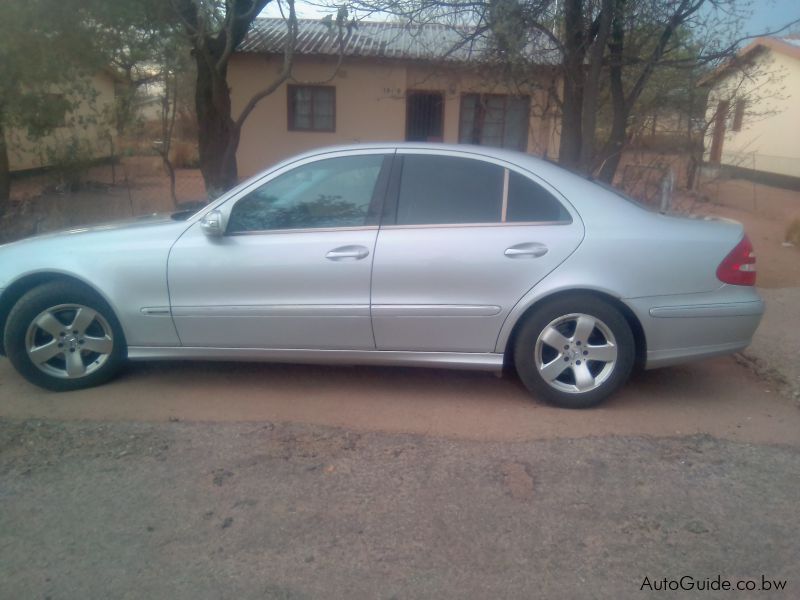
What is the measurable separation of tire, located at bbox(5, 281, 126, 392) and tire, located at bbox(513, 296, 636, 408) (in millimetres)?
2753

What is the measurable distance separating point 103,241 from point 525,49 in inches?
192

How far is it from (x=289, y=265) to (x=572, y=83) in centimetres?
442

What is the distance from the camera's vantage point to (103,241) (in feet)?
16.4

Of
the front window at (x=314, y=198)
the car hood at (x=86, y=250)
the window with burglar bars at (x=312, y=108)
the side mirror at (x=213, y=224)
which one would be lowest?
the car hood at (x=86, y=250)

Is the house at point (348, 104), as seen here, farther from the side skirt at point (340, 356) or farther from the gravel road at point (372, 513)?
the gravel road at point (372, 513)

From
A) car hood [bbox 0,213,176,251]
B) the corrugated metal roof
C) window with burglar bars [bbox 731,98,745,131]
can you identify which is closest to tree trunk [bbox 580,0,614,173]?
car hood [bbox 0,213,176,251]

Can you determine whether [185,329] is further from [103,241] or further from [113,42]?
[113,42]

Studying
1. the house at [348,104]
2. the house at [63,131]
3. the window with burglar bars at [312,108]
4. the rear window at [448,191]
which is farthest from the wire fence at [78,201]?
the rear window at [448,191]

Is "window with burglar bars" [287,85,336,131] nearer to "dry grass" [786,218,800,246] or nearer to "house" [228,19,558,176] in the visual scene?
"house" [228,19,558,176]

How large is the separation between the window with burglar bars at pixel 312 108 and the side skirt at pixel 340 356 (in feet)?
40.4

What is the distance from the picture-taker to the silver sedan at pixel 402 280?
4691 millimetres

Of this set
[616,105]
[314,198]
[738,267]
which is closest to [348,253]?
[314,198]

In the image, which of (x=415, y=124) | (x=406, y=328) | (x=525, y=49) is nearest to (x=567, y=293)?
(x=406, y=328)

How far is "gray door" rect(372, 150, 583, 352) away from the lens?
4.69m
